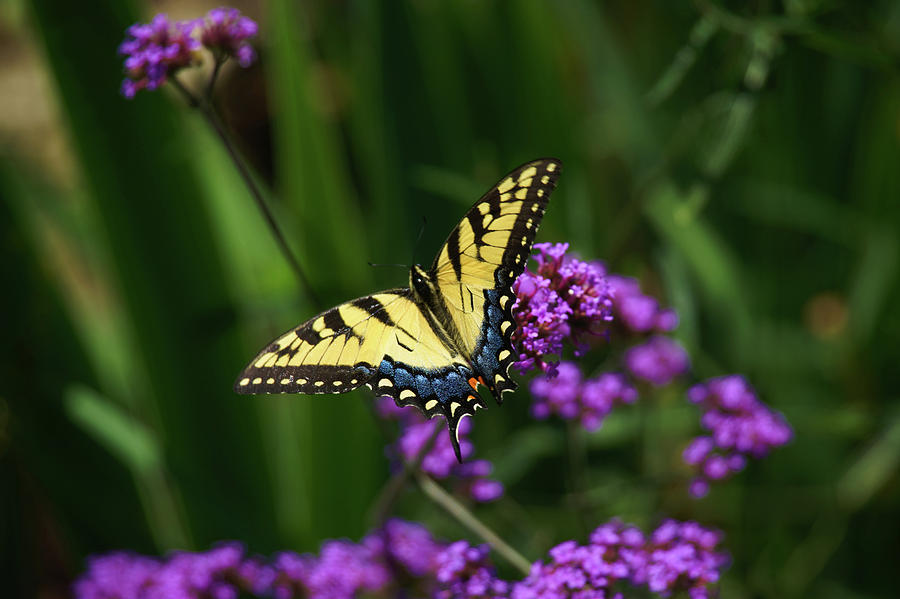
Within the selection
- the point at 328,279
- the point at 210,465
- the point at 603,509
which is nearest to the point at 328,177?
the point at 328,279

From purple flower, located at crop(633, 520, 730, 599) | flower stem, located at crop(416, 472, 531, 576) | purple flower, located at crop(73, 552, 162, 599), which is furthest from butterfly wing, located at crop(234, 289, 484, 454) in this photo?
purple flower, located at crop(73, 552, 162, 599)

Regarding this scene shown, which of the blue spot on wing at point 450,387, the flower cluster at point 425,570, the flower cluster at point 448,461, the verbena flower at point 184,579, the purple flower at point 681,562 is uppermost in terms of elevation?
the blue spot on wing at point 450,387

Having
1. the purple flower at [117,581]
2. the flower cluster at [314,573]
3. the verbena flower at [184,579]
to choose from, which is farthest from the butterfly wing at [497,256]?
the purple flower at [117,581]

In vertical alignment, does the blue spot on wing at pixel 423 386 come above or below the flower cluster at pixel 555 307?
below

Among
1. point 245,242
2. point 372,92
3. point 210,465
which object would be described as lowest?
point 210,465

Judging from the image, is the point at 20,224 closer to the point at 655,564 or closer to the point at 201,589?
the point at 201,589

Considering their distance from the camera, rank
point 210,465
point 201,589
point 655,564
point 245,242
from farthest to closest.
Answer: point 245,242
point 210,465
point 201,589
point 655,564

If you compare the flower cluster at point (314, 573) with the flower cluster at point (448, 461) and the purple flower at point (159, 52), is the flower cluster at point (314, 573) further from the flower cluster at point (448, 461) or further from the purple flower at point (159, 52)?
the purple flower at point (159, 52)

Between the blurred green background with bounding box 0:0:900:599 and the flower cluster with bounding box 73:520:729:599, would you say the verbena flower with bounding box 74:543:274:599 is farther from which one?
the blurred green background with bounding box 0:0:900:599
